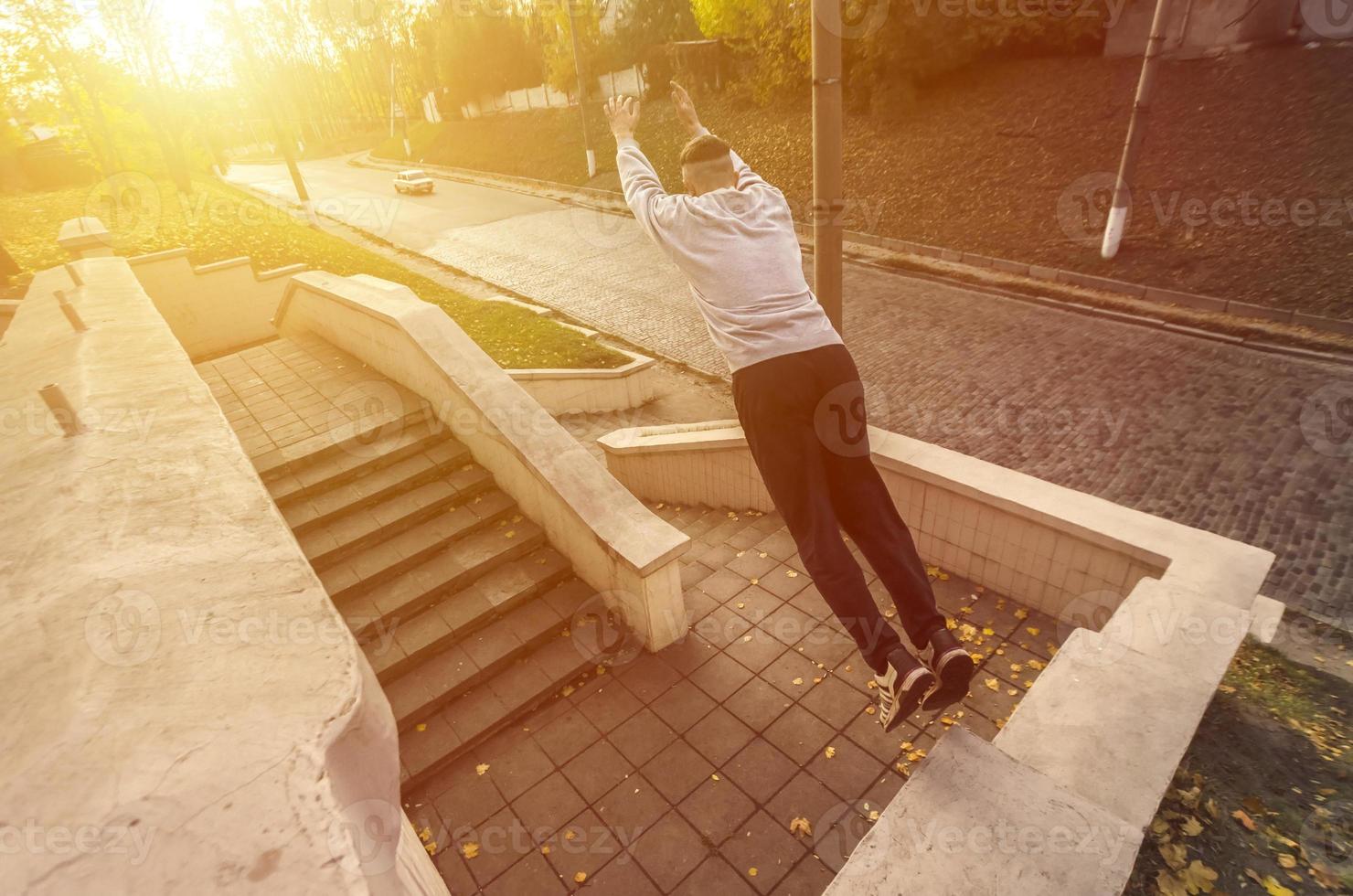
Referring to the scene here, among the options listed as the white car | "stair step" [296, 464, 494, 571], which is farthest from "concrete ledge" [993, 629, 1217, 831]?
the white car

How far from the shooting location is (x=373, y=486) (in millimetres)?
6023

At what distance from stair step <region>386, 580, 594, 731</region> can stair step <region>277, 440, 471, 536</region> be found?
176 centimetres

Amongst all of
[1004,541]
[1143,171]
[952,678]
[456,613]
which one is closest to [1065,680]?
[952,678]

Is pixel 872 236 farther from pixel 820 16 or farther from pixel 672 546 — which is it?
pixel 672 546

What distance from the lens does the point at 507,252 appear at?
20.5 m

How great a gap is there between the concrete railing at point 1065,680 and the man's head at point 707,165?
102 inches

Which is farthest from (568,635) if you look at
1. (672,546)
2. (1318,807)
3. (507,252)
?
(507,252)

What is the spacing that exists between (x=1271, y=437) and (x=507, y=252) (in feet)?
62.2

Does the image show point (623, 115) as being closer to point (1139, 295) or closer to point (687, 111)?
point (687, 111)

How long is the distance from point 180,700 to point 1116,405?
1011 centimetres

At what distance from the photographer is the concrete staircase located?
4660mm

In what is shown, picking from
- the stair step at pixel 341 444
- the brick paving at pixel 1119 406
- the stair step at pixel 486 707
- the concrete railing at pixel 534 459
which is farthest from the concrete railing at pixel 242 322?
the stair step at pixel 486 707

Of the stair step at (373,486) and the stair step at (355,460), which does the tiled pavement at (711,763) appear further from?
the stair step at (355,460)

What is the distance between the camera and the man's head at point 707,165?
3.47 metres
